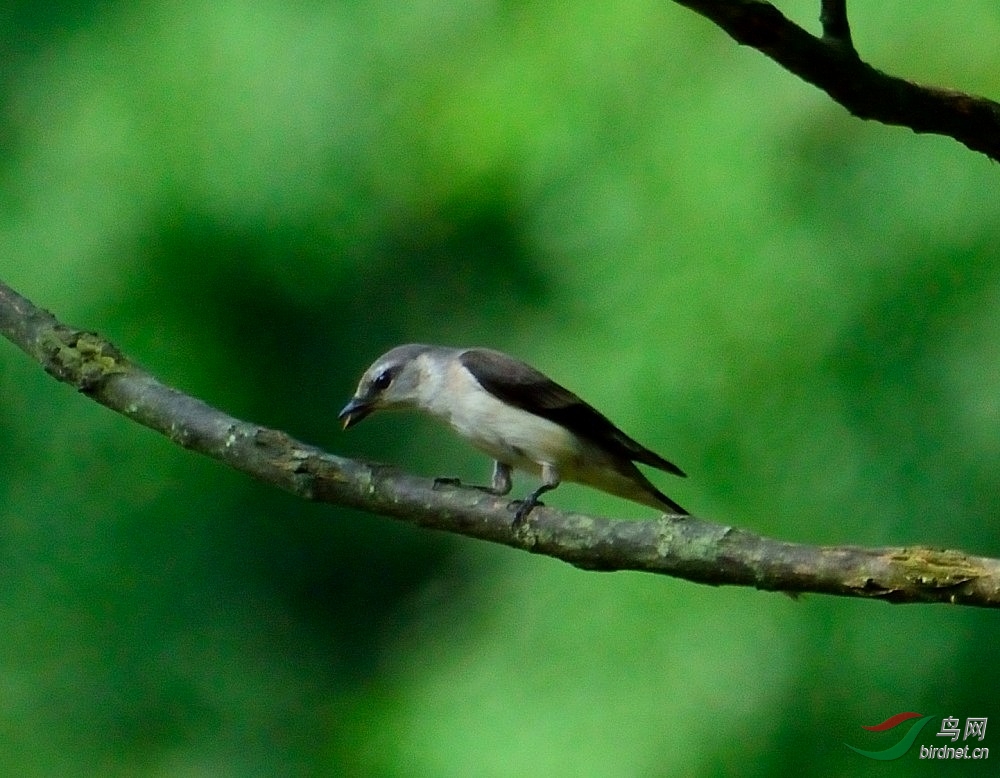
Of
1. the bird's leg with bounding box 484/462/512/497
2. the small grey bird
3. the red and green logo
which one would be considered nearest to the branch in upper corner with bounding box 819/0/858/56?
the small grey bird

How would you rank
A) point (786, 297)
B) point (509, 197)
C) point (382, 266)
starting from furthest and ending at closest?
point (382, 266) < point (509, 197) < point (786, 297)

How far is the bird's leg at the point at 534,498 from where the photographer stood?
7.32ft

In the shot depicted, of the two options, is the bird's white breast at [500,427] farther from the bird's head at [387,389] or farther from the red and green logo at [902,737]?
the red and green logo at [902,737]

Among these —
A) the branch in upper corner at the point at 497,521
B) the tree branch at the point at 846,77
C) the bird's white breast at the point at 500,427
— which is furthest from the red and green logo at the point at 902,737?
the tree branch at the point at 846,77

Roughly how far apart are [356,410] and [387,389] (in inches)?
3.7

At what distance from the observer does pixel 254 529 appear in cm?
545

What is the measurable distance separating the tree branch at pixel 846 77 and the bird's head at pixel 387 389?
64.3 inches

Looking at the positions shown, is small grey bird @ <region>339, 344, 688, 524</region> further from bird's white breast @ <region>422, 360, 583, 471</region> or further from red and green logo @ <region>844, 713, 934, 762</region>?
red and green logo @ <region>844, 713, 934, 762</region>

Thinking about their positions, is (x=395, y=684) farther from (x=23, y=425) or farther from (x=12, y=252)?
(x=12, y=252)

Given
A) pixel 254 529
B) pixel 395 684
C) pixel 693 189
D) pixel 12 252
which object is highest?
pixel 693 189

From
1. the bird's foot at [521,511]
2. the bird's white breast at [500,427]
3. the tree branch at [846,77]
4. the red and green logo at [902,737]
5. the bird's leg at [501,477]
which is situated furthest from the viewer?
the red and green logo at [902,737]

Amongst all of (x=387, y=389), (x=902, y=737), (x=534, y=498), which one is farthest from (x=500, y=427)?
(x=902, y=737)

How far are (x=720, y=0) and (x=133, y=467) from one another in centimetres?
376

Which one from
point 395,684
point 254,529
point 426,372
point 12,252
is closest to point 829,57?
point 426,372
